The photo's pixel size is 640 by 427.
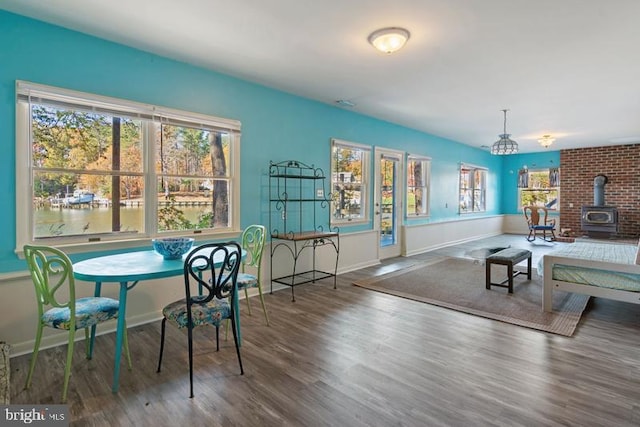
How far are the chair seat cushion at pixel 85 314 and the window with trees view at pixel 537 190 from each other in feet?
36.3

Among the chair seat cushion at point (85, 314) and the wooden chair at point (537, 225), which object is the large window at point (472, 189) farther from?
the chair seat cushion at point (85, 314)

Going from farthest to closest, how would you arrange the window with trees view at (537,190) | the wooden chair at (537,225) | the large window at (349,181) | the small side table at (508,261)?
the window with trees view at (537,190) < the wooden chair at (537,225) < the large window at (349,181) < the small side table at (508,261)

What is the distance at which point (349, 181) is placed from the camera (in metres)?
5.65

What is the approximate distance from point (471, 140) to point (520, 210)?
3.80 metres

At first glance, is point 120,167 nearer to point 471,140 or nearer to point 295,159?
point 295,159

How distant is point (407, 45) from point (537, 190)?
9.02 m

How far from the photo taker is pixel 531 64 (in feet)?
11.4

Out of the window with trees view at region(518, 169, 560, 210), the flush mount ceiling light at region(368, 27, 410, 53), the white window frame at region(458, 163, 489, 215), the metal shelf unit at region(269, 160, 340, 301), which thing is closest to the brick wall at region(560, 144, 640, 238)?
the window with trees view at region(518, 169, 560, 210)

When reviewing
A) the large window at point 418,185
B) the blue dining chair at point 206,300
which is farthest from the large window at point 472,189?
the blue dining chair at point 206,300

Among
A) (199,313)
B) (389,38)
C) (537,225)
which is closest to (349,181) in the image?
(389,38)

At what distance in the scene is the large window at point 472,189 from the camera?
8.84m

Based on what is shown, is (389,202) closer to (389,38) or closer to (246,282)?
(389,38)

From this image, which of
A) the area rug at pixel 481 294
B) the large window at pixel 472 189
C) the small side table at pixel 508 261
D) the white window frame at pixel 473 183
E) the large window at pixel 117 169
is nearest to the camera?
the large window at pixel 117 169

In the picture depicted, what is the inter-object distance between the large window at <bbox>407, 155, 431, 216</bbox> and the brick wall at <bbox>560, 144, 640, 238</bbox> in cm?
494
